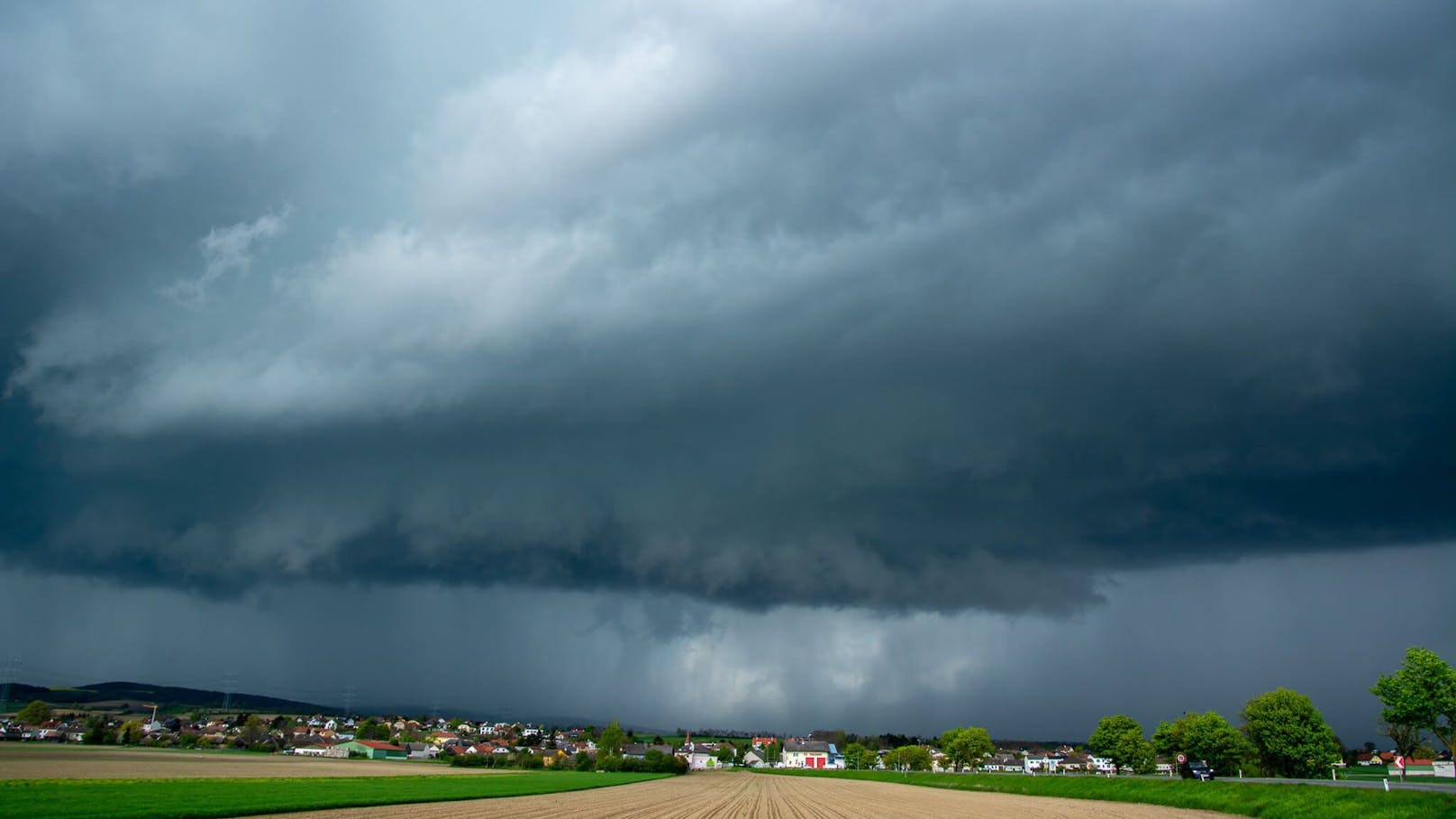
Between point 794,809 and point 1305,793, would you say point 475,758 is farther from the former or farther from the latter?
point 1305,793

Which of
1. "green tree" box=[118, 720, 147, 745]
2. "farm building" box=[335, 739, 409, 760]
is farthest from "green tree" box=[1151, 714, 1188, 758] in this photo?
"green tree" box=[118, 720, 147, 745]

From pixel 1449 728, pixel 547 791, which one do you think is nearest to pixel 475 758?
pixel 547 791

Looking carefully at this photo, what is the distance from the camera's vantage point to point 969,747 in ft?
594

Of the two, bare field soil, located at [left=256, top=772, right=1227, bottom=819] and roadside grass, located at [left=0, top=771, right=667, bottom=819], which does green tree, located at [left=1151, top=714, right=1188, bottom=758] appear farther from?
roadside grass, located at [left=0, top=771, right=667, bottom=819]

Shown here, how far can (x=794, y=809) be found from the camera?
58438 mm

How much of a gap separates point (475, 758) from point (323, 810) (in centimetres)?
13332

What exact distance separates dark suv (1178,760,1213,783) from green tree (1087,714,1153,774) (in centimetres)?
669

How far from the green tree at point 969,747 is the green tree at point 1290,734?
83013 mm

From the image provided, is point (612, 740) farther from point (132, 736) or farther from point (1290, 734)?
point (1290, 734)

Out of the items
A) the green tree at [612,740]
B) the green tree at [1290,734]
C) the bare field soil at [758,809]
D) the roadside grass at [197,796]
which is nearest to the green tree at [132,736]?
the green tree at [612,740]

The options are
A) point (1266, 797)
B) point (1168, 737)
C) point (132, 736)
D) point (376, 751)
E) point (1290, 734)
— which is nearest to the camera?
point (1266, 797)

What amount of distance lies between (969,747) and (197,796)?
164388 mm

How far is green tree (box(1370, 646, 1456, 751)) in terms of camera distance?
246ft

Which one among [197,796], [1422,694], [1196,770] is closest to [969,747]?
[1196,770]
